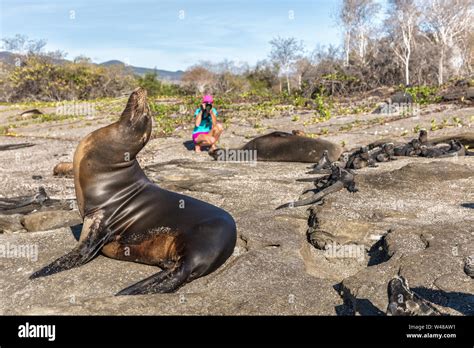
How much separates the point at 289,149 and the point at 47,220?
475cm

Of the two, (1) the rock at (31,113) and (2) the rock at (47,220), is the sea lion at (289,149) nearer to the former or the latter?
(2) the rock at (47,220)

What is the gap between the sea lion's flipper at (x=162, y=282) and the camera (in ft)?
12.4

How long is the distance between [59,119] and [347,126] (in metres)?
8.43

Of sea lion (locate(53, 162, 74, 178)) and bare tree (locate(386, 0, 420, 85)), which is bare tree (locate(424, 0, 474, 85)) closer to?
bare tree (locate(386, 0, 420, 85))

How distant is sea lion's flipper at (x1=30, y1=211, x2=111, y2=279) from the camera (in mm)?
4258

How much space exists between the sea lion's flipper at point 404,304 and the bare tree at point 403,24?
20.5 meters

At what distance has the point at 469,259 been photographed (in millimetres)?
4082

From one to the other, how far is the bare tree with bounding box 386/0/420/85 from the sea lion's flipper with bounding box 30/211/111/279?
65.1 feet

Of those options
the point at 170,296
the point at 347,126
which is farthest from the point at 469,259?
the point at 347,126

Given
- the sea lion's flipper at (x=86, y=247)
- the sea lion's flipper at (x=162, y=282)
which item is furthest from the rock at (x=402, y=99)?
the sea lion's flipper at (x=162, y=282)

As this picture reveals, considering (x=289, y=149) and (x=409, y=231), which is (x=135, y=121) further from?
(x=289, y=149)

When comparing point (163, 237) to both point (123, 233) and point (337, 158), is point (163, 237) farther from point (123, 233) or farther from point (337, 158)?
point (337, 158)

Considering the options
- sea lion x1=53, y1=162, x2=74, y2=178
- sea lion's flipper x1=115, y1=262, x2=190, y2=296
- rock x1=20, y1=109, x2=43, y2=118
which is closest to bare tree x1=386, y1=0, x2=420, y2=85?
rock x1=20, y1=109, x2=43, y2=118

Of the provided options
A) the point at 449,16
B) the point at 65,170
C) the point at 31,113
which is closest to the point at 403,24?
the point at 449,16
